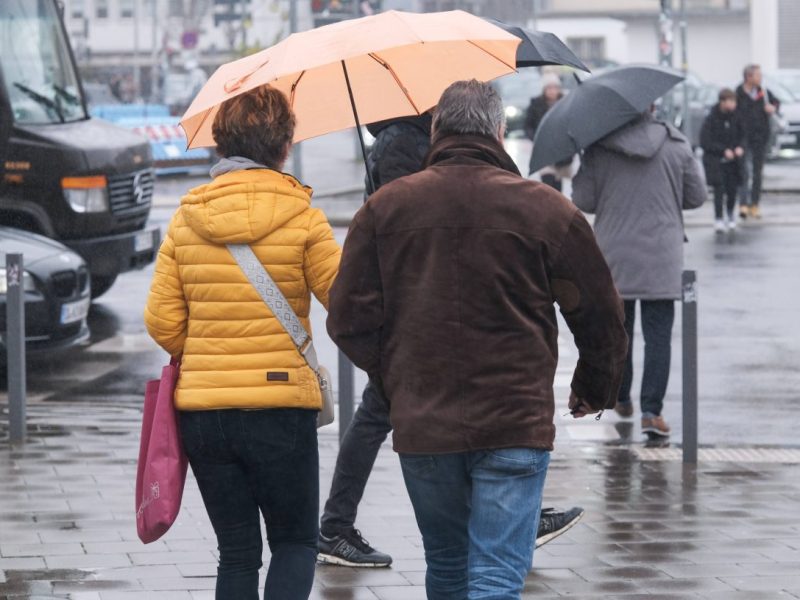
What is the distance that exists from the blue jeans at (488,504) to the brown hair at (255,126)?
0.97 meters

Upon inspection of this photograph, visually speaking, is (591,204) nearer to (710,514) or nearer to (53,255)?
(710,514)

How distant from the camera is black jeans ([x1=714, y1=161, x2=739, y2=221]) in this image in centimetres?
1986

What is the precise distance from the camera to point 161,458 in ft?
14.6

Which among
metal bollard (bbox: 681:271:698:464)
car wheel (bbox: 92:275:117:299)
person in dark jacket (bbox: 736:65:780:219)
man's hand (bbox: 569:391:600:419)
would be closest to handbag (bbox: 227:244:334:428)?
man's hand (bbox: 569:391:600:419)

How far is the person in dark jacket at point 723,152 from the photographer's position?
784 inches

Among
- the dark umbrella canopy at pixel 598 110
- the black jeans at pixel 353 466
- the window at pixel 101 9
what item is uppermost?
the dark umbrella canopy at pixel 598 110

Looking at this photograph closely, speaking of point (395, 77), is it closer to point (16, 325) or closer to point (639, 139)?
point (639, 139)

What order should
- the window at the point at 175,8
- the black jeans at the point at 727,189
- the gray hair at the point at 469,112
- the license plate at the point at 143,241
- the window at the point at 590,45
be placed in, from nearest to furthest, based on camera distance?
the gray hair at the point at 469,112 < the license plate at the point at 143,241 < the black jeans at the point at 727,189 < the window at the point at 590,45 < the window at the point at 175,8

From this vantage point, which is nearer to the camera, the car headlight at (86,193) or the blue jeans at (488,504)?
the blue jeans at (488,504)

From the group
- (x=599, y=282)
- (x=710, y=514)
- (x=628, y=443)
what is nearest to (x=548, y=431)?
(x=599, y=282)

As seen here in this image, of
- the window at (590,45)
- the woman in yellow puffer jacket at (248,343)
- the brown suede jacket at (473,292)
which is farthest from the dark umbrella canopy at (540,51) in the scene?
the window at (590,45)

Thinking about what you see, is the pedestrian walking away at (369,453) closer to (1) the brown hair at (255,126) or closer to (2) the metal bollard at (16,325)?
(1) the brown hair at (255,126)

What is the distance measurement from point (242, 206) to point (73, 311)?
6.62 m

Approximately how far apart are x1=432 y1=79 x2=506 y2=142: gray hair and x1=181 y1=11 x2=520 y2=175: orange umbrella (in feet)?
2.68
